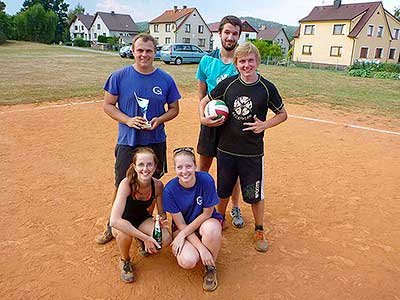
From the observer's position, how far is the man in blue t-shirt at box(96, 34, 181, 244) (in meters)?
3.07

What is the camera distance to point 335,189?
493cm

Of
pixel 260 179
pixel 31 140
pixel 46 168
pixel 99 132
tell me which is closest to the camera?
pixel 260 179

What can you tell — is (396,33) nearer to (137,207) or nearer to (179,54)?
(179,54)

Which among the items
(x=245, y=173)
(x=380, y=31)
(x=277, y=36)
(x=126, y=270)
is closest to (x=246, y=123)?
(x=245, y=173)

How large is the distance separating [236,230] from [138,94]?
70.7 inches

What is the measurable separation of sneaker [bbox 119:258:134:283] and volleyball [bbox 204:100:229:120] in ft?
4.72

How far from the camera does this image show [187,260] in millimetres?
2896

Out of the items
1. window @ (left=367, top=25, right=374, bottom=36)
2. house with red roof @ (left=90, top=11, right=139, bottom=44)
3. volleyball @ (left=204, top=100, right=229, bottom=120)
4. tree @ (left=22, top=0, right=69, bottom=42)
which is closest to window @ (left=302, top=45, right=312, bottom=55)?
window @ (left=367, top=25, right=374, bottom=36)

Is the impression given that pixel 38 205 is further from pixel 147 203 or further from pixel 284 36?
pixel 284 36

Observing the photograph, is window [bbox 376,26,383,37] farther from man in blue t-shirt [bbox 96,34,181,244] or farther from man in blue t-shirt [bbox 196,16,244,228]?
man in blue t-shirt [bbox 96,34,181,244]

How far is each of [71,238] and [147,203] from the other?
1.01m

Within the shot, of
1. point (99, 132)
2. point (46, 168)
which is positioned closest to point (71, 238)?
point (46, 168)

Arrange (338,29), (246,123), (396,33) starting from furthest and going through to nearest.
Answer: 1. (396,33)
2. (338,29)
3. (246,123)

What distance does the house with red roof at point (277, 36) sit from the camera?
2429 inches
